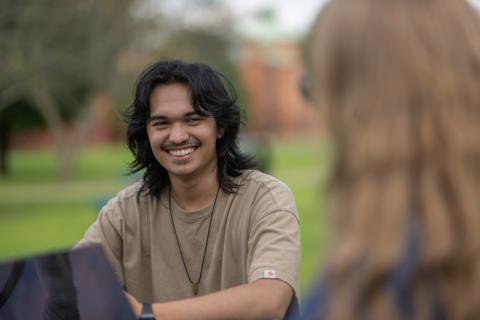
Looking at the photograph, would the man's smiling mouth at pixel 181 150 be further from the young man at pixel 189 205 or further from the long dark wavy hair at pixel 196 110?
the long dark wavy hair at pixel 196 110

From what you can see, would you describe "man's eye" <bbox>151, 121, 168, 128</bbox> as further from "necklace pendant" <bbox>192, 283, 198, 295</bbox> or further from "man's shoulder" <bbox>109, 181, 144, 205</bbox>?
"necklace pendant" <bbox>192, 283, 198, 295</bbox>

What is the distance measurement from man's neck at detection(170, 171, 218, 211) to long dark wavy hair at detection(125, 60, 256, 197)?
0.16 ft

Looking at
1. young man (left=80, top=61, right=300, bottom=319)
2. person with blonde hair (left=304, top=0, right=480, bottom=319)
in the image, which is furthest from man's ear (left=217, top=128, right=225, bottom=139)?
person with blonde hair (left=304, top=0, right=480, bottom=319)

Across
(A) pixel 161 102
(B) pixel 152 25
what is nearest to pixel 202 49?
(B) pixel 152 25

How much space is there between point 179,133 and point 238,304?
0.85 m

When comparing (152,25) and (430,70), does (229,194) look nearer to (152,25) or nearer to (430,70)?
(430,70)

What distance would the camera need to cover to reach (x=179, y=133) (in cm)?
290

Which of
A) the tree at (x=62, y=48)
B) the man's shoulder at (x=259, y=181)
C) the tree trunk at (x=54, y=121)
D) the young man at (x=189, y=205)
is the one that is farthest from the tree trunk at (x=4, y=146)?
the man's shoulder at (x=259, y=181)

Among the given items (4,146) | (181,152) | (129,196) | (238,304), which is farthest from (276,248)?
(4,146)

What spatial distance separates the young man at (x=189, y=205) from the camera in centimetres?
274

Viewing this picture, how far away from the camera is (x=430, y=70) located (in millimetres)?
1334

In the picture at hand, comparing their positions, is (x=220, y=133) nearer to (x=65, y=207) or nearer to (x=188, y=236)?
(x=188, y=236)

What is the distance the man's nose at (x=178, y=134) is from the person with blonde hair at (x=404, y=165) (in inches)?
60.7

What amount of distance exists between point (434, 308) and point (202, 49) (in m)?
28.9
